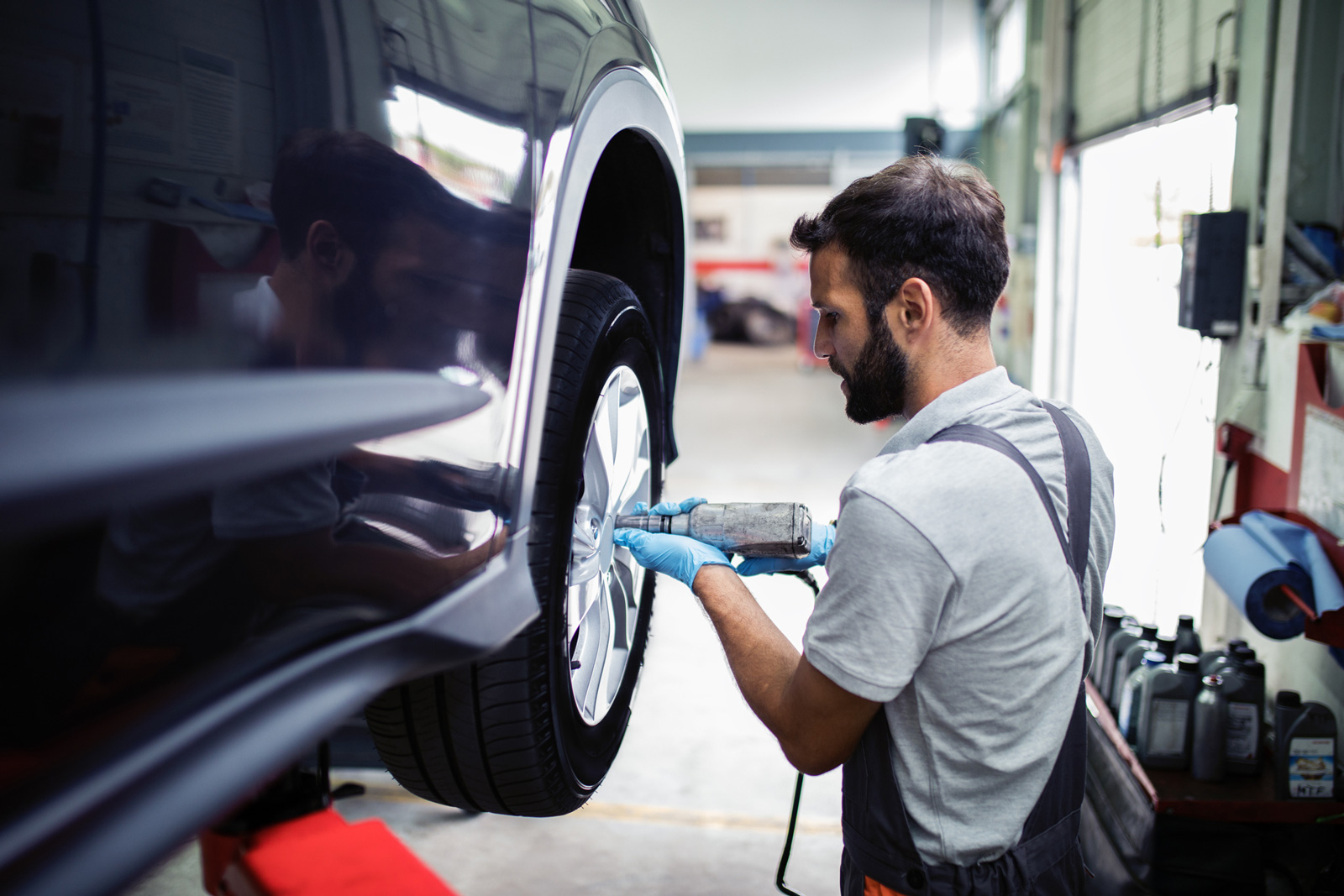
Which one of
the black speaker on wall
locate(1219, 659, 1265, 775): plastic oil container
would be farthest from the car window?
the black speaker on wall

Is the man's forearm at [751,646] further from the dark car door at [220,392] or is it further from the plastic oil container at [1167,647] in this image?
the plastic oil container at [1167,647]

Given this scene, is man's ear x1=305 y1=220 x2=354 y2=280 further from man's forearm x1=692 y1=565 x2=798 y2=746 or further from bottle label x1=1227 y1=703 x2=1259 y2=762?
bottle label x1=1227 y1=703 x2=1259 y2=762

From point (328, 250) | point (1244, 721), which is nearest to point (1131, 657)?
point (1244, 721)

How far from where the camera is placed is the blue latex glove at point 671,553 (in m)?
→ 1.47

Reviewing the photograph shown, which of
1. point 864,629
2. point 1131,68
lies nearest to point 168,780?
point 864,629

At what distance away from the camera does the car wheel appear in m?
1.11

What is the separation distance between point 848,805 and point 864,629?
364 millimetres

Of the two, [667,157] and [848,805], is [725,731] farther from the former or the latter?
[667,157]

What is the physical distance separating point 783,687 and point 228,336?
0.92 metres

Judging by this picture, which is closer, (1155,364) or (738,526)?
(738,526)

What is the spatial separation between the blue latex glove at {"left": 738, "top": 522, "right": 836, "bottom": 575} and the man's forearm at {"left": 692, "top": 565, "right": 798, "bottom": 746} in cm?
23

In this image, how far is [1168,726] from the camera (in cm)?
240

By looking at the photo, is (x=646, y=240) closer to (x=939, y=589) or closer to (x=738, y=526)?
(x=738, y=526)

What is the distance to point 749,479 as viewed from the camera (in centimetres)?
663
